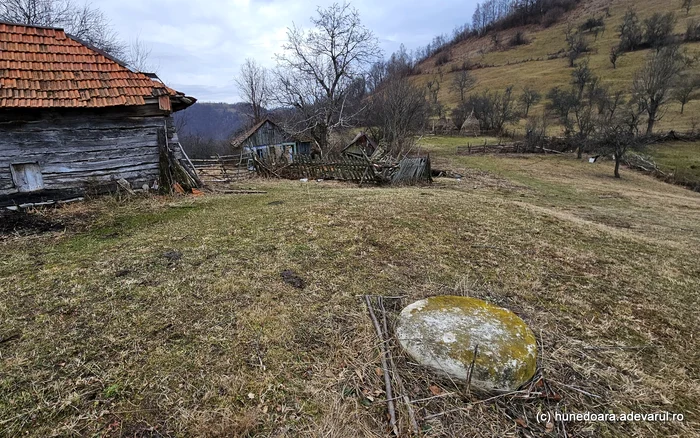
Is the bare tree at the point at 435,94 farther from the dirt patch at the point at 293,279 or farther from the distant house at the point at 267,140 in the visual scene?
the dirt patch at the point at 293,279

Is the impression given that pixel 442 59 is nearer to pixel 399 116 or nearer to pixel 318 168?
pixel 399 116

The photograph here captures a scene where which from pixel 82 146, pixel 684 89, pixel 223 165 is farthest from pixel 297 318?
pixel 684 89

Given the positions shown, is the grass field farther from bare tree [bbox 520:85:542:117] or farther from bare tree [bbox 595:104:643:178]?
bare tree [bbox 520:85:542:117]

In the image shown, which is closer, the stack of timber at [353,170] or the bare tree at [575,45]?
the stack of timber at [353,170]

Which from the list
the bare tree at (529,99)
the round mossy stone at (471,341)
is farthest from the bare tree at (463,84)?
the round mossy stone at (471,341)

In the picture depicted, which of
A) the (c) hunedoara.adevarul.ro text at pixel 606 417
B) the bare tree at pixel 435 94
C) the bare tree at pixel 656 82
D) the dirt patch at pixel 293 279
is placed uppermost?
the bare tree at pixel 435 94

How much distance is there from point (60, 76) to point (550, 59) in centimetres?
Result: 8288

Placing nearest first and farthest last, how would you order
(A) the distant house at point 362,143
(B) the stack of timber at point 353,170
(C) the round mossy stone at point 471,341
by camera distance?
(C) the round mossy stone at point 471,341, (B) the stack of timber at point 353,170, (A) the distant house at point 362,143

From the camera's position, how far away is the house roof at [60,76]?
6396mm

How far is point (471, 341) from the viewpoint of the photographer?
8.57ft

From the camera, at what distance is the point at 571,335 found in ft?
10.3

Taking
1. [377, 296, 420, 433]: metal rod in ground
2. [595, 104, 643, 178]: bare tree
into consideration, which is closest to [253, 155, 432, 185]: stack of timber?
[377, 296, 420, 433]: metal rod in ground

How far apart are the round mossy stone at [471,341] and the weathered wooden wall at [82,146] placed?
784 centimetres

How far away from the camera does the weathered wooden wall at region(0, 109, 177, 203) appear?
6.41 meters
